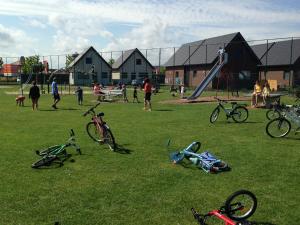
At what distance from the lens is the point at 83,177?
7766 millimetres

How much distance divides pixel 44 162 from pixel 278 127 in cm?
755

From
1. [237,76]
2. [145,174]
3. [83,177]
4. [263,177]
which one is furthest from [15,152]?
[237,76]

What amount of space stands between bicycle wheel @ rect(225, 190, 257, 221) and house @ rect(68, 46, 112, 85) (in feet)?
199

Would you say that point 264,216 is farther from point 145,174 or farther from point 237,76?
point 237,76

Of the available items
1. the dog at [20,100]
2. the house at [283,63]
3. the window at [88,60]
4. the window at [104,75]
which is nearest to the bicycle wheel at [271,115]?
the dog at [20,100]

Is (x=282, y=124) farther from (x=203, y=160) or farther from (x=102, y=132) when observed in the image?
(x=102, y=132)

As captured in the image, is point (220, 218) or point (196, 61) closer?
point (220, 218)

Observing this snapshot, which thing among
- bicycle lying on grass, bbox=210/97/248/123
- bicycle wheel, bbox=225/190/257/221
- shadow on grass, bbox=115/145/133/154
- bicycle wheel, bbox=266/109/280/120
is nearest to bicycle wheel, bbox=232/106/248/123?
bicycle lying on grass, bbox=210/97/248/123

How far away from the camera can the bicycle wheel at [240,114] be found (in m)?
15.7

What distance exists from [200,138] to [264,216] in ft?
20.6

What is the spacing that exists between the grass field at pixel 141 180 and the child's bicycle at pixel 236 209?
0.22 meters

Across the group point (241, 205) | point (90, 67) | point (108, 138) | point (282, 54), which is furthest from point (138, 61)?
point (241, 205)

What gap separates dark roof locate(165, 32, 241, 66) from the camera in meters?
47.1

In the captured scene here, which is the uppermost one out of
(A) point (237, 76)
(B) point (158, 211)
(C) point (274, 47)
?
(C) point (274, 47)
